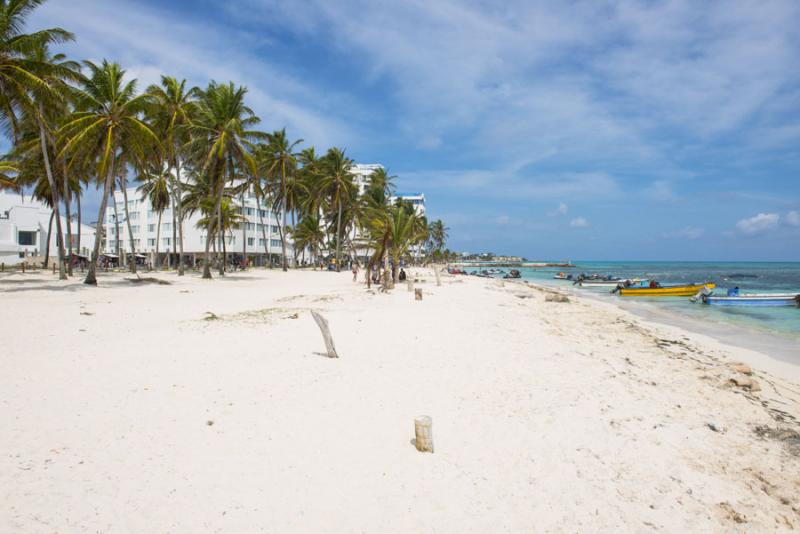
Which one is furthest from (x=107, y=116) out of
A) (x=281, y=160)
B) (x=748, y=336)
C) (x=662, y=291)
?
(x=662, y=291)

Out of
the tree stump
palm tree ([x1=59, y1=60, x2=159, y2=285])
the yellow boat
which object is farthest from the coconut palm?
→ the yellow boat

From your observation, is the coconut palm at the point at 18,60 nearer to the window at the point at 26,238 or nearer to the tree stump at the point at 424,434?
the tree stump at the point at 424,434

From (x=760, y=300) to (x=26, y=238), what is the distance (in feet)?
249

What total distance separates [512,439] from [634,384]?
397 cm

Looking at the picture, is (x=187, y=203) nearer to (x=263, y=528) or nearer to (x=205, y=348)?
(x=205, y=348)

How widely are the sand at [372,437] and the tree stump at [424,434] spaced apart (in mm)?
139

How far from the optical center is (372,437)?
5250mm

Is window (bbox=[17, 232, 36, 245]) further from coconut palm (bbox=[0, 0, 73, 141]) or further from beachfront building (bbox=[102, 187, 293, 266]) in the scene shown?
coconut palm (bbox=[0, 0, 73, 141])

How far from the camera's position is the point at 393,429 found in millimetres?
5488

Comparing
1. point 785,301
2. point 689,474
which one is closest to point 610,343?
point 689,474

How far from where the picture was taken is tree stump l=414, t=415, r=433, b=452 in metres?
4.92

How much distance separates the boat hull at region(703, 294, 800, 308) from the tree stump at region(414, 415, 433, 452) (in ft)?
98.1

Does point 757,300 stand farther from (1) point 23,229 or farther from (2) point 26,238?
(2) point 26,238

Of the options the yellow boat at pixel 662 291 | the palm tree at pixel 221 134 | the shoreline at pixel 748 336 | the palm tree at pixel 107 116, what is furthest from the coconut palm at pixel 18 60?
the yellow boat at pixel 662 291
